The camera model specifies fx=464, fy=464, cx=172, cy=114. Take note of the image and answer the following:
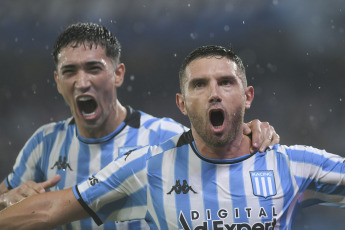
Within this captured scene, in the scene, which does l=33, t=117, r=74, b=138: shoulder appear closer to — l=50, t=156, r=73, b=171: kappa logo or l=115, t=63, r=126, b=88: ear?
l=50, t=156, r=73, b=171: kappa logo

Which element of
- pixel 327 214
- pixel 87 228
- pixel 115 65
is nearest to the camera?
pixel 87 228

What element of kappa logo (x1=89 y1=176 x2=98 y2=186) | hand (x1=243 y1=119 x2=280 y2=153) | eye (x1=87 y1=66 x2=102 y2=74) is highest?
eye (x1=87 y1=66 x2=102 y2=74)

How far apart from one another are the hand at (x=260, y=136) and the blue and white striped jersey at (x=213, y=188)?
34 millimetres

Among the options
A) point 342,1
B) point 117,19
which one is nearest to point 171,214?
point 117,19

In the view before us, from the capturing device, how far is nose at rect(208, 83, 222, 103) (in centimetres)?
198

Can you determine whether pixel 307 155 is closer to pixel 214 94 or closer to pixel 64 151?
pixel 214 94

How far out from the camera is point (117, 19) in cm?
683

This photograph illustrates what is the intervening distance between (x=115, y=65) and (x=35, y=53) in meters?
4.30

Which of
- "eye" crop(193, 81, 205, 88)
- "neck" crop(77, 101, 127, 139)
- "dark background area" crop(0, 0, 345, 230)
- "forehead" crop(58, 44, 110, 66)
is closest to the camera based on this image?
"eye" crop(193, 81, 205, 88)

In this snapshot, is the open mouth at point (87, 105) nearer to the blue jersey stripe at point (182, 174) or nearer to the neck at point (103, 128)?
the neck at point (103, 128)

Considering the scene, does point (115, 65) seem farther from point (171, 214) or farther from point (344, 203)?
point (344, 203)

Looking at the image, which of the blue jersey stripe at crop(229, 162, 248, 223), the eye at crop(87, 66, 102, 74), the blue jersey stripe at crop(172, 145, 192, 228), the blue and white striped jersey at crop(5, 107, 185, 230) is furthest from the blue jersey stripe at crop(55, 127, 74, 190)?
the blue jersey stripe at crop(229, 162, 248, 223)

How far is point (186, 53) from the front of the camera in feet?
21.9

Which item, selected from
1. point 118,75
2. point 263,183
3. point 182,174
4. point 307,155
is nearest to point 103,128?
point 118,75
